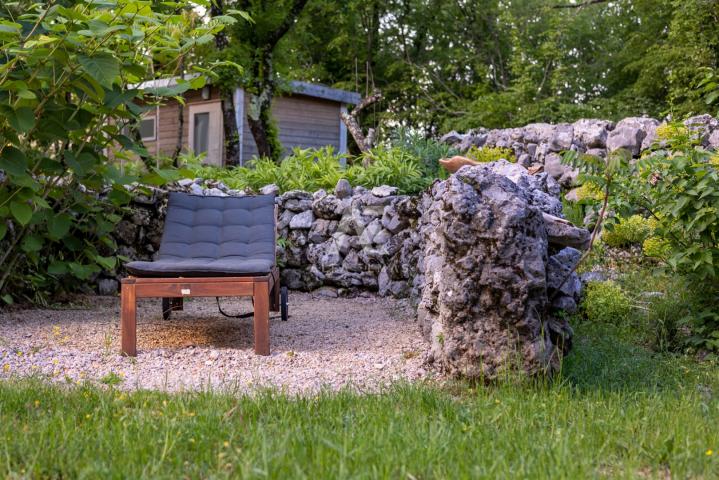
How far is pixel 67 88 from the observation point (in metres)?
4.77

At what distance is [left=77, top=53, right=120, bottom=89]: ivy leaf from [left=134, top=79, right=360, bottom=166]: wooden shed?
1038 cm

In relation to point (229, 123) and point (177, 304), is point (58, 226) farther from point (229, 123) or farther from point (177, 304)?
point (229, 123)

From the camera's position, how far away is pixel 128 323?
14.2ft

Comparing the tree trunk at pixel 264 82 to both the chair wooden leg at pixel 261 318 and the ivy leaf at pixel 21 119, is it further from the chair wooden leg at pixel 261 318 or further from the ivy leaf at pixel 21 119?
the chair wooden leg at pixel 261 318

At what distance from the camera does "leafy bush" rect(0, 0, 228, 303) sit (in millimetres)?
4219

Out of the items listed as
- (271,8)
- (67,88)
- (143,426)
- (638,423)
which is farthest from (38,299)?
(271,8)

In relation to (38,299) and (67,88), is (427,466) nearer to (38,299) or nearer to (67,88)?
(67,88)

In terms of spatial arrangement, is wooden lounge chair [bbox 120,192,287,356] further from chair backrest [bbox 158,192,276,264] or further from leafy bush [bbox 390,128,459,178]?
leafy bush [bbox 390,128,459,178]

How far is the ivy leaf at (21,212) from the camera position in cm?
488

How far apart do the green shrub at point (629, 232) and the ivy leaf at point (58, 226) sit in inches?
176

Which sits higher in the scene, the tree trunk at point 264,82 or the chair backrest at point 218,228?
the tree trunk at point 264,82

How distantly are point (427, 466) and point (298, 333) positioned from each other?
3141 millimetres

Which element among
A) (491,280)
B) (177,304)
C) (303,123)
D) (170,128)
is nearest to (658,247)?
(491,280)

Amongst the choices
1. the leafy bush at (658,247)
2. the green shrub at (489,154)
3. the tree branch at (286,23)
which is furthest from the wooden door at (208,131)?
the leafy bush at (658,247)
